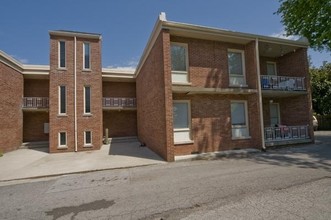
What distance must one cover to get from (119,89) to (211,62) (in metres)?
11.1

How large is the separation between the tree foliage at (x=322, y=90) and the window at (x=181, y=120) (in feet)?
66.0

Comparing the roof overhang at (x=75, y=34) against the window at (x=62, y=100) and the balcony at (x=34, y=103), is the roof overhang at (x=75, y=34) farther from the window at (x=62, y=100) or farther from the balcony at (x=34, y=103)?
the balcony at (x=34, y=103)

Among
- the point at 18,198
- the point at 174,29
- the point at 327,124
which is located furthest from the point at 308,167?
the point at 327,124

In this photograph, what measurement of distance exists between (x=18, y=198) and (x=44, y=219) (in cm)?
204

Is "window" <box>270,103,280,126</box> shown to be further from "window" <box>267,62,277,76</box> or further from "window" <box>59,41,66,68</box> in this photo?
"window" <box>59,41,66,68</box>

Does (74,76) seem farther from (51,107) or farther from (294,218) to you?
(294,218)

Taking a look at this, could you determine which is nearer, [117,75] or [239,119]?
[239,119]

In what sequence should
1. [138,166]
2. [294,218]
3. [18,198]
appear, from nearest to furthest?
1. [294,218]
2. [18,198]
3. [138,166]

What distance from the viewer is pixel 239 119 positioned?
36.1 ft

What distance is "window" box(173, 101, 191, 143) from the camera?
378 inches

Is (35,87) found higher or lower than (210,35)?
lower

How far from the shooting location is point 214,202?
430cm

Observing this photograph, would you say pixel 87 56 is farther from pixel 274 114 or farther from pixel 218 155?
pixel 274 114

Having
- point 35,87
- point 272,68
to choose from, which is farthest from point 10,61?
point 272,68
